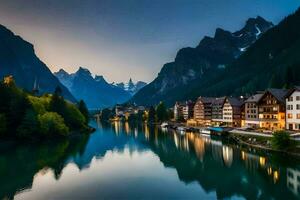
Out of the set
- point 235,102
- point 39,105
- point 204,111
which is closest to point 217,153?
point 39,105

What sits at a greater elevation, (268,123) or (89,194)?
(268,123)

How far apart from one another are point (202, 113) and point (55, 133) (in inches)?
3173

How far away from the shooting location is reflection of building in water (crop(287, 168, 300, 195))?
39850 millimetres

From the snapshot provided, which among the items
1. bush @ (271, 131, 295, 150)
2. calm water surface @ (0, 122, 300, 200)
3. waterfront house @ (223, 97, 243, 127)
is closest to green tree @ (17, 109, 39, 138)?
calm water surface @ (0, 122, 300, 200)

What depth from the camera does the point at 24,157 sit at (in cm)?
6481

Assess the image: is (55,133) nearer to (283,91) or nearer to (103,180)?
(103,180)

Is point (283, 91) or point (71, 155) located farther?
point (283, 91)

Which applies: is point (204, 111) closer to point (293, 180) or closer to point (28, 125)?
point (28, 125)

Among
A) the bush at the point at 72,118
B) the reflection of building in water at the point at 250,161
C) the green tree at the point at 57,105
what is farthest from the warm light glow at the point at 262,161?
the bush at the point at 72,118

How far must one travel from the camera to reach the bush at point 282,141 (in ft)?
201

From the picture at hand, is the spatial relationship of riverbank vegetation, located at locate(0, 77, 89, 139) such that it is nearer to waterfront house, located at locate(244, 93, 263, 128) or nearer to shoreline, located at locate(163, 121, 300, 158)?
shoreline, located at locate(163, 121, 300, 158)

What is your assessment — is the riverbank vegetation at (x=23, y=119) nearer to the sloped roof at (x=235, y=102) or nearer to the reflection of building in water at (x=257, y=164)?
the reflection of building in water at (x=257, y=164)

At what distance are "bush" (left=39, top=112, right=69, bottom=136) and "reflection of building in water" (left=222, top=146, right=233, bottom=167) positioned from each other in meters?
46.0

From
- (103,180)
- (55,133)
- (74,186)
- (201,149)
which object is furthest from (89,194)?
(55,133)
